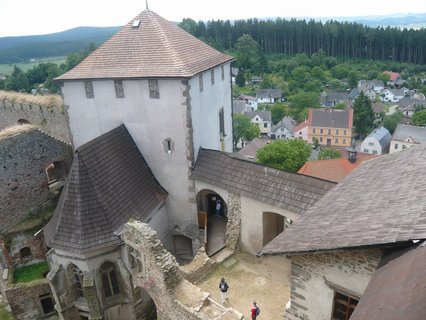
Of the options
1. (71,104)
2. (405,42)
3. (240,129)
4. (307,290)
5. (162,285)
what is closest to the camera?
(307,290)

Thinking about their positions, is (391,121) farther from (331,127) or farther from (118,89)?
(118,89)

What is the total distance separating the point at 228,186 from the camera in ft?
56.9

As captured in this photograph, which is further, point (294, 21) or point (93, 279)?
point (294, 21)

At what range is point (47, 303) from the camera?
61.9 feet

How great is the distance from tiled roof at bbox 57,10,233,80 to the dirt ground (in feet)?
29.7

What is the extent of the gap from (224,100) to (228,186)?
25.2ft

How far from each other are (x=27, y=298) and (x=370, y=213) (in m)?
17.2

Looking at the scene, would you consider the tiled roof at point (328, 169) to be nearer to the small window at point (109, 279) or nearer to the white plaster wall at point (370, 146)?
the small window at point (109, 279)

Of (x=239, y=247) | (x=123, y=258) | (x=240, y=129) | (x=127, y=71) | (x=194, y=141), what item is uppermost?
(x=127, y=71)

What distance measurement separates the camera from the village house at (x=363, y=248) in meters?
5.95

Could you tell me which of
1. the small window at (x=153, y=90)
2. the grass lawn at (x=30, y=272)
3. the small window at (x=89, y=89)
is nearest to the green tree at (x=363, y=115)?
the small window at (x=153, y=90)

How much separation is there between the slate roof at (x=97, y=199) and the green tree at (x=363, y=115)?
72389 mm

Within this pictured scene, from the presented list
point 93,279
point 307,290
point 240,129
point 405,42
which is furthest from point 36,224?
point 405,42

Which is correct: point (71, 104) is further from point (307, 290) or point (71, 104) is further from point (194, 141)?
point (307, 290)
